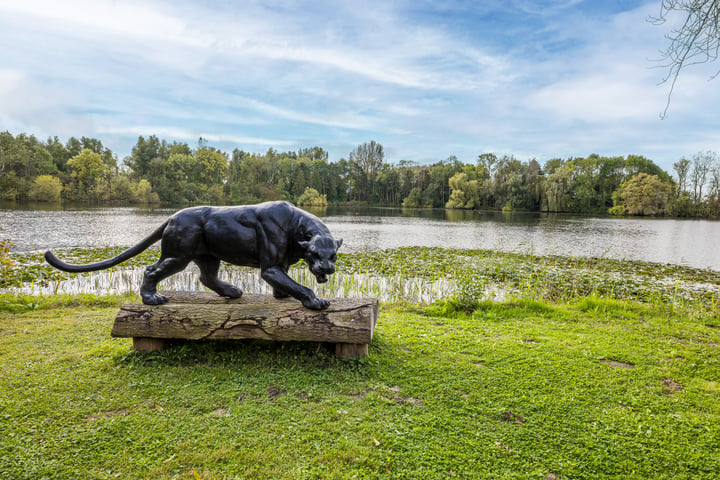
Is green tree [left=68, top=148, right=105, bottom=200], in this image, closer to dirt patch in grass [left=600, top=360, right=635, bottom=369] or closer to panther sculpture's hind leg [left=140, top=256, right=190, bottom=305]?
panther sculpture's hind leg [left=140, top=256, right=190, bottom=305]

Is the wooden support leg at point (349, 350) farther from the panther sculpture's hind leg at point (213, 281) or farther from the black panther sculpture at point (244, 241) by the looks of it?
the panther sculpture's hind leg at point (213, 281)

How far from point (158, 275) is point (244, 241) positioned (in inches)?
46.4

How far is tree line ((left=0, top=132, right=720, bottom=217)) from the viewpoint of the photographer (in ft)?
186

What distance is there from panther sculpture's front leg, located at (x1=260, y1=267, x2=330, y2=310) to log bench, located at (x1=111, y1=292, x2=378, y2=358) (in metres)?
0.08

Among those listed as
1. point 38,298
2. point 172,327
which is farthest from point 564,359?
point 38,298

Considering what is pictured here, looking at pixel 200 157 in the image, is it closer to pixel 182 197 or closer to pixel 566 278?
pixel 182 197

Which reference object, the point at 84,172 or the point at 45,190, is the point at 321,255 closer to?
the point at 45,190

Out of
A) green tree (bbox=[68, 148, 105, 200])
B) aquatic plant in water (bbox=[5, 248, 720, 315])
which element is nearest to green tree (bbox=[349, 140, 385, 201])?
green tree (bbox=[68, 148, 105, 200])

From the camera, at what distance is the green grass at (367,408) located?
2.66m

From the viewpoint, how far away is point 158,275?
4.50m

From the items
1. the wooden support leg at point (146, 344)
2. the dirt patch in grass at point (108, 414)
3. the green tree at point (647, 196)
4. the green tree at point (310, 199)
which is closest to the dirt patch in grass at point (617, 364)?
the dirt patch in grass at point (108, 414)

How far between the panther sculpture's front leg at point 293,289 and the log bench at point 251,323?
8cm

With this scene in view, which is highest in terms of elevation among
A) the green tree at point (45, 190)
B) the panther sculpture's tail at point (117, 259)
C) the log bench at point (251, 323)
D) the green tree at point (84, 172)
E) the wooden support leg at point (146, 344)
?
the green tree at point (84, 172)

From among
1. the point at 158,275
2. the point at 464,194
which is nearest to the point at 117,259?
the point at 158,275
